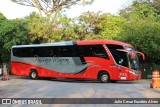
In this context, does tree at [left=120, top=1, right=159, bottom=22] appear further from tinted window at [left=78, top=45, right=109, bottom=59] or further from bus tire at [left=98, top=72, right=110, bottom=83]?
bus tire at [left=98, top=72, right=110, bottom=83]

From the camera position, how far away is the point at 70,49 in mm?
34375

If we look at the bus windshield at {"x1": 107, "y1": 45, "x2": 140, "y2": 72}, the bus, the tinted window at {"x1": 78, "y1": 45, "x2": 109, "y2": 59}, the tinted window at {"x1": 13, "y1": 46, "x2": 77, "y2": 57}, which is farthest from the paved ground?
the tinted window at {"x1": 13, "y1": 46, "x2": 77, "y2": 57}

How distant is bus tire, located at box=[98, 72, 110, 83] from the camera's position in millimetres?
32634

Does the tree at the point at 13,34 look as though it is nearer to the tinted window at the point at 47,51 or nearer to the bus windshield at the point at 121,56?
the tinted window at the point at 47,51

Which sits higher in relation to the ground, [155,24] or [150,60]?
[155,24]

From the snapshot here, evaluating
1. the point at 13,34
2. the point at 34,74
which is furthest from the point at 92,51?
the point at 13,34

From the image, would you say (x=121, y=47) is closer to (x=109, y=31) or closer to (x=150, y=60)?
(x=150, y=60)

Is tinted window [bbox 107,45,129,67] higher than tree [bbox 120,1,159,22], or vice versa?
tree [bbox 120,1,159,22]

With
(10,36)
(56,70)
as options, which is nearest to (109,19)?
(10,36)

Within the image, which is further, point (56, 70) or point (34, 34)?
point (34, 34)

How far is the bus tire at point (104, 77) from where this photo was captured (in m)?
32.6

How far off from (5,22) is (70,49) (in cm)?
1733

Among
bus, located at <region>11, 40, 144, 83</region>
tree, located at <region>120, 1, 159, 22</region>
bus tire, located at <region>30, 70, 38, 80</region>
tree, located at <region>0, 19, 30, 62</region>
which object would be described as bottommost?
bus tire, located at <region>30, 70, 38, 80</region>

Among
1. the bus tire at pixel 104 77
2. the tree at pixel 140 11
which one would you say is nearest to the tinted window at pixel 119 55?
the bus tire at pixel 104 77
